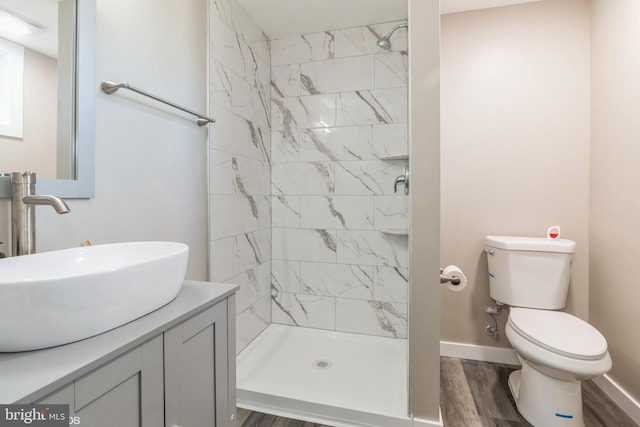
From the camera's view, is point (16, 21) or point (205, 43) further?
point (205, 43)

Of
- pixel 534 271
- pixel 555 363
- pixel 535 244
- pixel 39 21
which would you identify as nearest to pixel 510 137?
pixel 535 244

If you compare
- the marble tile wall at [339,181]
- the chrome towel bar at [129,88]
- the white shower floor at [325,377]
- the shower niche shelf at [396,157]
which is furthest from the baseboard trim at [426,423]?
the chrome towel bar at [129,88]

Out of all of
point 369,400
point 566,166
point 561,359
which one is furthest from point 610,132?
point 369,400

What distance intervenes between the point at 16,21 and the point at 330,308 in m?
2.13

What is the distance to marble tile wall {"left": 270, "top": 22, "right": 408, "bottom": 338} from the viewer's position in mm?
2180

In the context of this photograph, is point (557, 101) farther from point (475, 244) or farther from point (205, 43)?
point (205, 43)

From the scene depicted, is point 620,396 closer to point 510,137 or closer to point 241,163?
point 510,137

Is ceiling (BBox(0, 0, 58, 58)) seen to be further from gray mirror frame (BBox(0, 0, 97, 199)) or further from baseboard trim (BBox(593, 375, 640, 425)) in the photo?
baseboard trim (BBox(593, 375, 640, 425))

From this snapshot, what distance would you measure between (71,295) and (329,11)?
2125 mm

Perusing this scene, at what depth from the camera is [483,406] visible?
5.30 feet

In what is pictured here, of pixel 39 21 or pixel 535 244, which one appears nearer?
pixel 39 21

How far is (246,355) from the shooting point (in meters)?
1.97

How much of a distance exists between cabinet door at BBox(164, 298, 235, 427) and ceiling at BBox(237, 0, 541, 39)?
1.87 meters

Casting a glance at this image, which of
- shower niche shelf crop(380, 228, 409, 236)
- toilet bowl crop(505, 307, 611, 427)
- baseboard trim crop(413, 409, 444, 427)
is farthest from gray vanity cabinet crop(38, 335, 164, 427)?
shower niche shelf crop(380, 228, 409, 236)
